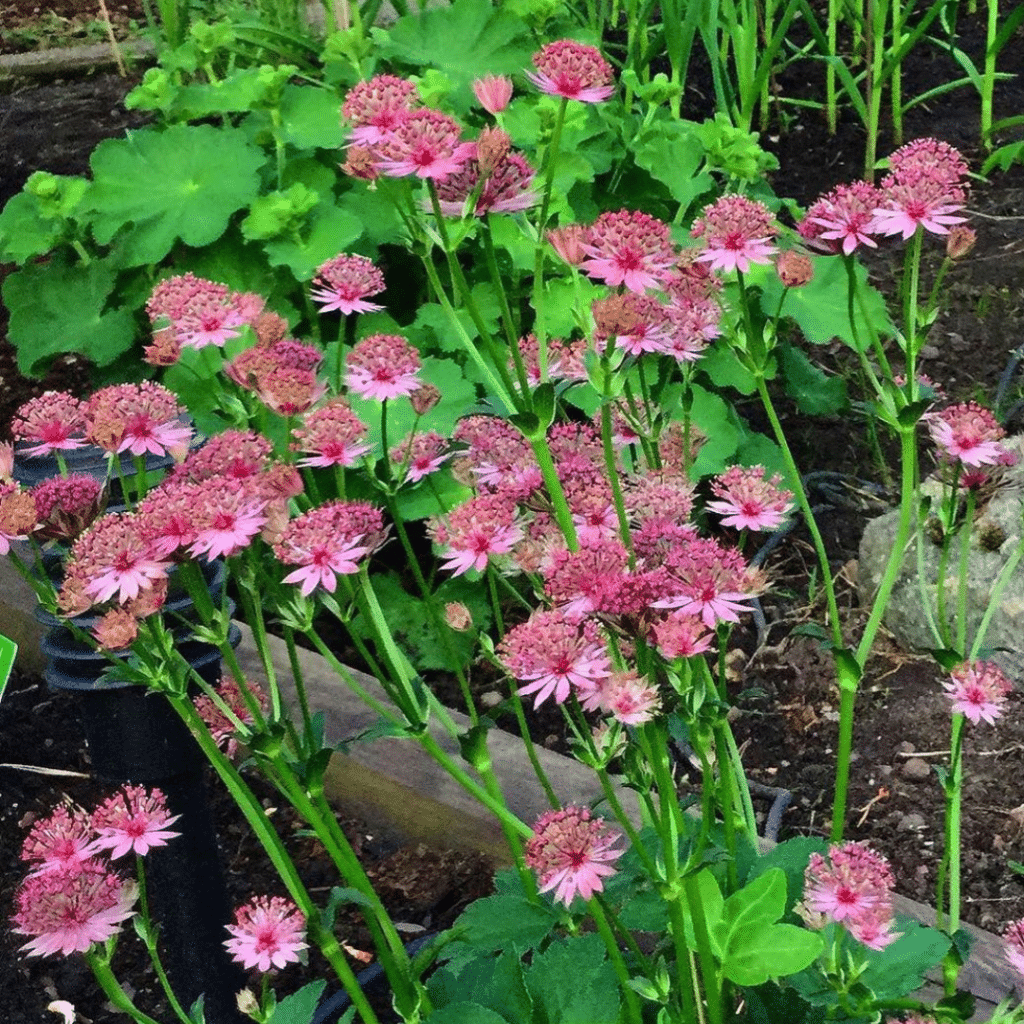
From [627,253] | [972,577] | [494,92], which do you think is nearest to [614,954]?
[627,253]

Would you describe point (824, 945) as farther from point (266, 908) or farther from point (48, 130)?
point (48, 130)

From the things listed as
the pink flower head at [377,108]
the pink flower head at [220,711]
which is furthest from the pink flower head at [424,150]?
the pink flower head at [220,711]

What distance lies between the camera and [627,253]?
3.08 ft

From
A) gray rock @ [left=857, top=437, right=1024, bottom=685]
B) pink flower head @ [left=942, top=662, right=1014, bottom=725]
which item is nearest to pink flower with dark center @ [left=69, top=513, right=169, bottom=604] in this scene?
pink flower head @ [left=942, top=662, right=1014, bottom=725]

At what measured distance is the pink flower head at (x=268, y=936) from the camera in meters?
1.05

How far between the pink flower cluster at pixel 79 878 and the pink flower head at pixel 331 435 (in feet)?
0.90

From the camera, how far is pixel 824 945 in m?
1.04

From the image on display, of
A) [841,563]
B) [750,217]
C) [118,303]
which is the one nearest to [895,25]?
[841,563]

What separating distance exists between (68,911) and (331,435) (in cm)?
38

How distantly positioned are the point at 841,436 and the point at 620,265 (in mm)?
1834

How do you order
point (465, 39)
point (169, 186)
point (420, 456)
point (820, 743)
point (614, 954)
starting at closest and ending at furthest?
point (614, 954) → point (420, 456) → point (820, 743) → point (169, 186) → point (465, 39)

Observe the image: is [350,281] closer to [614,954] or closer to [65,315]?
[614,954]

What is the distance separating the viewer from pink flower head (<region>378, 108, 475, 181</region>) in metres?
0.89

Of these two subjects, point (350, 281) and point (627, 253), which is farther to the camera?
point (350, 281)
